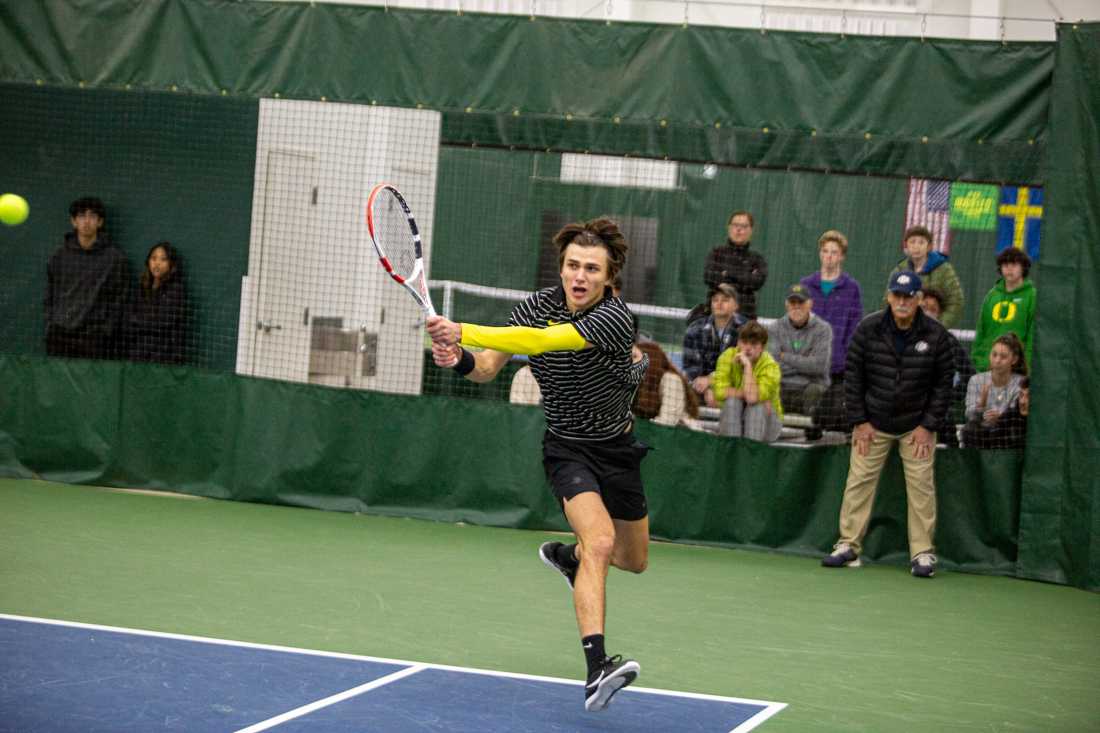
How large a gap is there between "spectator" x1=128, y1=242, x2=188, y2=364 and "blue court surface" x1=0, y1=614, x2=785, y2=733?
4.46 metres

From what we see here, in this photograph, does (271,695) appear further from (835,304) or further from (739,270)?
(835,304)

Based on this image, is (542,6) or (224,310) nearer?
(224,310)

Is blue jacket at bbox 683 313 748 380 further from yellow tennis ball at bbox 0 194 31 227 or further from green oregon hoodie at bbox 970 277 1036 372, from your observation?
yellow tennis ball at bbox 0 194 31 227

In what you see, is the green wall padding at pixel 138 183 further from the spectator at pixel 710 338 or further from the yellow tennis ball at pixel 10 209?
the yellow tennis ball at pixel 10 209

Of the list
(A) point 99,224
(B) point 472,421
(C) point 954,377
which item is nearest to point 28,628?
(B) point 472,421

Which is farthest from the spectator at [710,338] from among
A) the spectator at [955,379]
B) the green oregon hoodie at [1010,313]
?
the green oregon hoodie at [1010,313]

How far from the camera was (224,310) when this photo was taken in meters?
10.2

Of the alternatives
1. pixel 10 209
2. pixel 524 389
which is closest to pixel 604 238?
pixel 10 209

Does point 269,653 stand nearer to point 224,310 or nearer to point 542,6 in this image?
point 224,310

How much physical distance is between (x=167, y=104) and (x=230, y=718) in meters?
6.70

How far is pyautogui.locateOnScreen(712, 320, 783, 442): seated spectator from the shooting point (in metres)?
9.32

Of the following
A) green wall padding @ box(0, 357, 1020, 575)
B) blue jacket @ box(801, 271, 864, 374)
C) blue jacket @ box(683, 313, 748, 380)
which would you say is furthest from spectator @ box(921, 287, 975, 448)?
blue jacket @ box(683, 313, 748, 380)

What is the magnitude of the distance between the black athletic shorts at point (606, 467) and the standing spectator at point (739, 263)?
149 inches

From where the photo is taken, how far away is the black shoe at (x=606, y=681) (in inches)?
190
